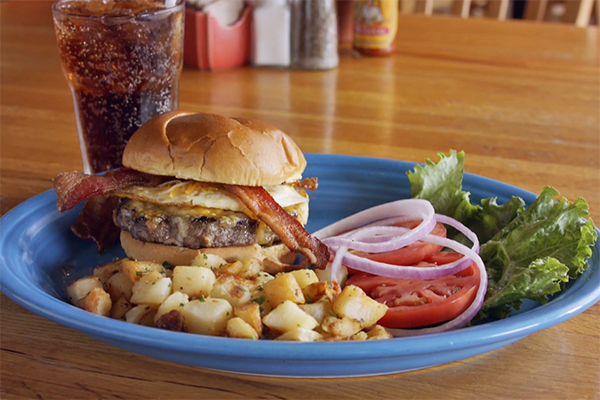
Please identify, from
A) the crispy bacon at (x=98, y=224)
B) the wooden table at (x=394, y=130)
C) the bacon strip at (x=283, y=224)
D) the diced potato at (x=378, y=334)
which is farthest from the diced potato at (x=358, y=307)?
the crispy bacon at (x=98, y=224)

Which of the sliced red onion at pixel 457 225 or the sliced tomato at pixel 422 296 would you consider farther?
the sliced red onion at pixel 457 225

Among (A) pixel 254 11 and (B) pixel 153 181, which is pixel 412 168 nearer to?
(B) pixel 153 181

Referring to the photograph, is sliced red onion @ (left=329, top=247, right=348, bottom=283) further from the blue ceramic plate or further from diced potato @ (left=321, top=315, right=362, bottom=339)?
the blue ceramic plate

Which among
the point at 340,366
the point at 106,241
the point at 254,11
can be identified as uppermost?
the point at 254,11

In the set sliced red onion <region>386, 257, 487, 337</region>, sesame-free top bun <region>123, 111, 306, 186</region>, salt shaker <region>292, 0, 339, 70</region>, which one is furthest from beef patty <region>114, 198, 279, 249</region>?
salt shaker <region>292, 0, 339, 70</region>

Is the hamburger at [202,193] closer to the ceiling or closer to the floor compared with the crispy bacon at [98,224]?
closer to the ceiling

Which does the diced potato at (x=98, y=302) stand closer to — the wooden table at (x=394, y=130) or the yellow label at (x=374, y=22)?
the wooden table at (x=394, y=130)

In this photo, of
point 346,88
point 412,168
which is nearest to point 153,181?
point 412,168
